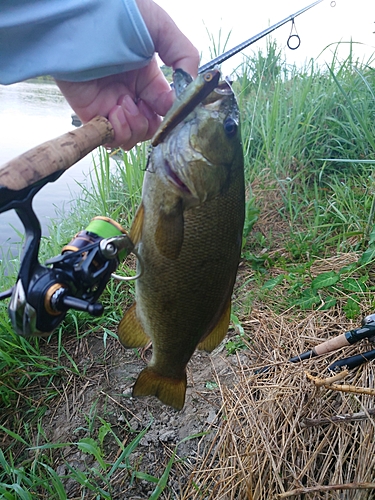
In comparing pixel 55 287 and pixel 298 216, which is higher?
pixel 55 287

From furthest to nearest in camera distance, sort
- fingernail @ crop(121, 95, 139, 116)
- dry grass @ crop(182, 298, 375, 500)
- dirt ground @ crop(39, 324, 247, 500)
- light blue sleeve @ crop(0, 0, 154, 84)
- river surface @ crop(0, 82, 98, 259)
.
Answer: river surface @ crop(0, 82, 98, 259), dirt ground @ crop(39, 324, 247, 500), fingernail @ crop(121, 95, 139, 116), dry grass @ crop(182, 298, 375, 500), light blue sleeve @ crop(0, 0, 154, 84)

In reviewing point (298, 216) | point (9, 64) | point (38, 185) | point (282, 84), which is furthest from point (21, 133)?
point (38, 185)

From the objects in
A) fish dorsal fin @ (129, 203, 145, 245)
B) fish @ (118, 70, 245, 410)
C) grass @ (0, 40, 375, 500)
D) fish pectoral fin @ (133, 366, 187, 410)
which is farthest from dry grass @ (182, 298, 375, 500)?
fish dorsal fin @ (129, 203, 145, 245)

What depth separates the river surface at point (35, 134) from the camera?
18.2 ft

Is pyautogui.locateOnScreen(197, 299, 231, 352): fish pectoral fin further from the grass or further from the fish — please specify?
the grass

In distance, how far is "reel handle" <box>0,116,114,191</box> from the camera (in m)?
1.13

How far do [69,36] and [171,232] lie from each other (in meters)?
0.89

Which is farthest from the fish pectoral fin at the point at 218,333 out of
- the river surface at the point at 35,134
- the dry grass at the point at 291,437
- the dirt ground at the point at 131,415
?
the river surface at the point at 35,134

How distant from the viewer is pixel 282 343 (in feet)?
7.47

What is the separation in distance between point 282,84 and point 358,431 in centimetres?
404

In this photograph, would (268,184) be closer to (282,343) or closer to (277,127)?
(277,127)

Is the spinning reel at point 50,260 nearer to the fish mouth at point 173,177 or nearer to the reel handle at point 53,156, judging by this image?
the reel handle at point 53,156

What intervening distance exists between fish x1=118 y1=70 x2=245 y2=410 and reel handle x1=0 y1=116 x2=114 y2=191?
0.81 ft

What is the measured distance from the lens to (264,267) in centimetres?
299
